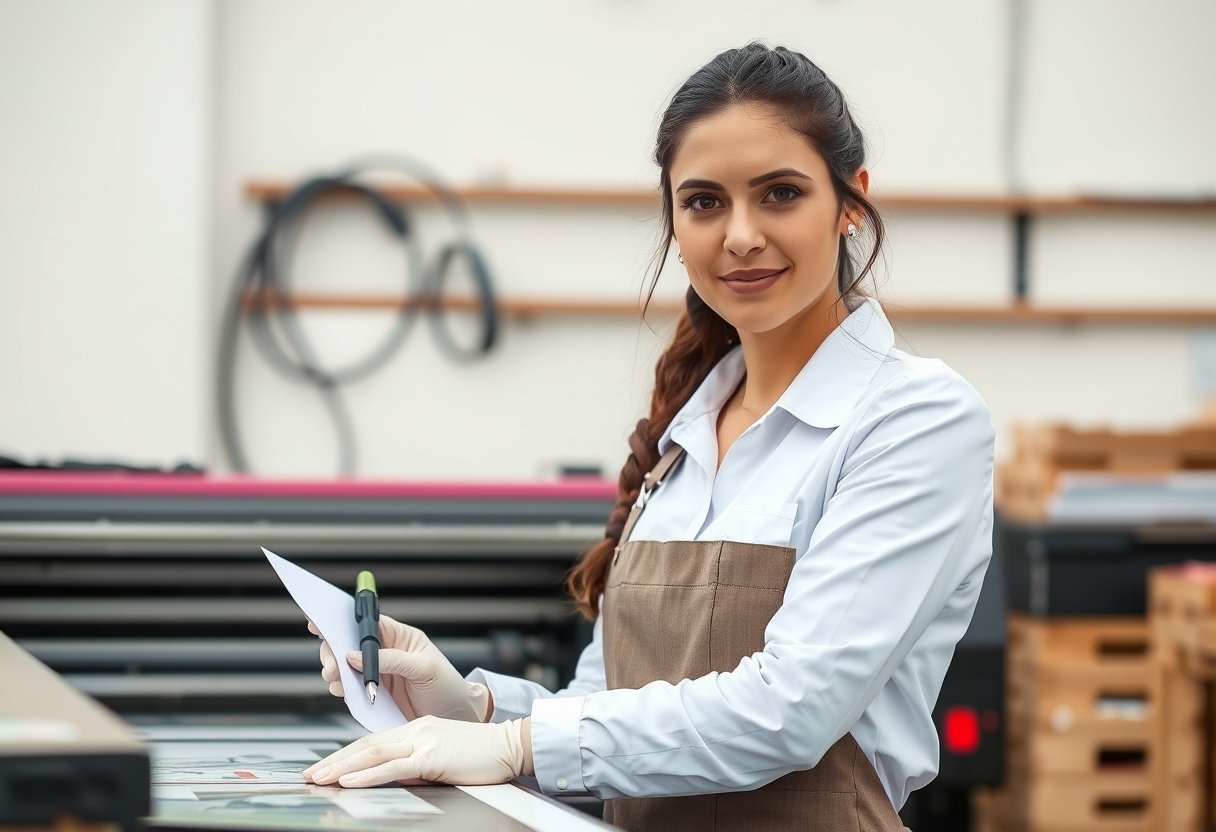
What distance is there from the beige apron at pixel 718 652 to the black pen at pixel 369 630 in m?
0.22

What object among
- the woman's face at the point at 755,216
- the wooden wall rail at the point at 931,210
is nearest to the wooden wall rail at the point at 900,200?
the wooden wall rail at the point at 931,210

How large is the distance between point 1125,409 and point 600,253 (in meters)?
1.67

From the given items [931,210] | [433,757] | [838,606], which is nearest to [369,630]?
[433,757]

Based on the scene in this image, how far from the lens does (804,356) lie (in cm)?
136

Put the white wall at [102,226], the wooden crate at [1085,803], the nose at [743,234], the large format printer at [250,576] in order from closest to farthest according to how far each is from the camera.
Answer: the nose at [743,234], the large format printer at [250,576], the wooden crate at [1085,803], the white wall at [102,226]

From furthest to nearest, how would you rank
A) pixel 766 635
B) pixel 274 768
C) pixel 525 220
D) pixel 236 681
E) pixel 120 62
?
1. pixel 525 220
2. pixel 120 62
3. pixel 236 681
4. pixel 274 768
5. pixel 766 635

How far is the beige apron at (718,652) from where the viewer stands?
118 cm

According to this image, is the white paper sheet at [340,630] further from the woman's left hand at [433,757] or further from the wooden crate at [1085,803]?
the wooden crate at [1085,803]

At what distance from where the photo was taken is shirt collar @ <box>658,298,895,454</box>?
125 cm

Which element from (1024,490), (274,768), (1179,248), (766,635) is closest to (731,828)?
(766,635)

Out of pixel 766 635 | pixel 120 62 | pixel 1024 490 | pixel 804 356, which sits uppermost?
pixel 120 62

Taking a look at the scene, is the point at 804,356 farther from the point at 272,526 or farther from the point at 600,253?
the point at 600,253

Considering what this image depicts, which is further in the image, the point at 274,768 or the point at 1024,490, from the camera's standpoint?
the point at 1024,490

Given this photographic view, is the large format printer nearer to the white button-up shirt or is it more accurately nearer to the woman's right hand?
the woman's right hand
